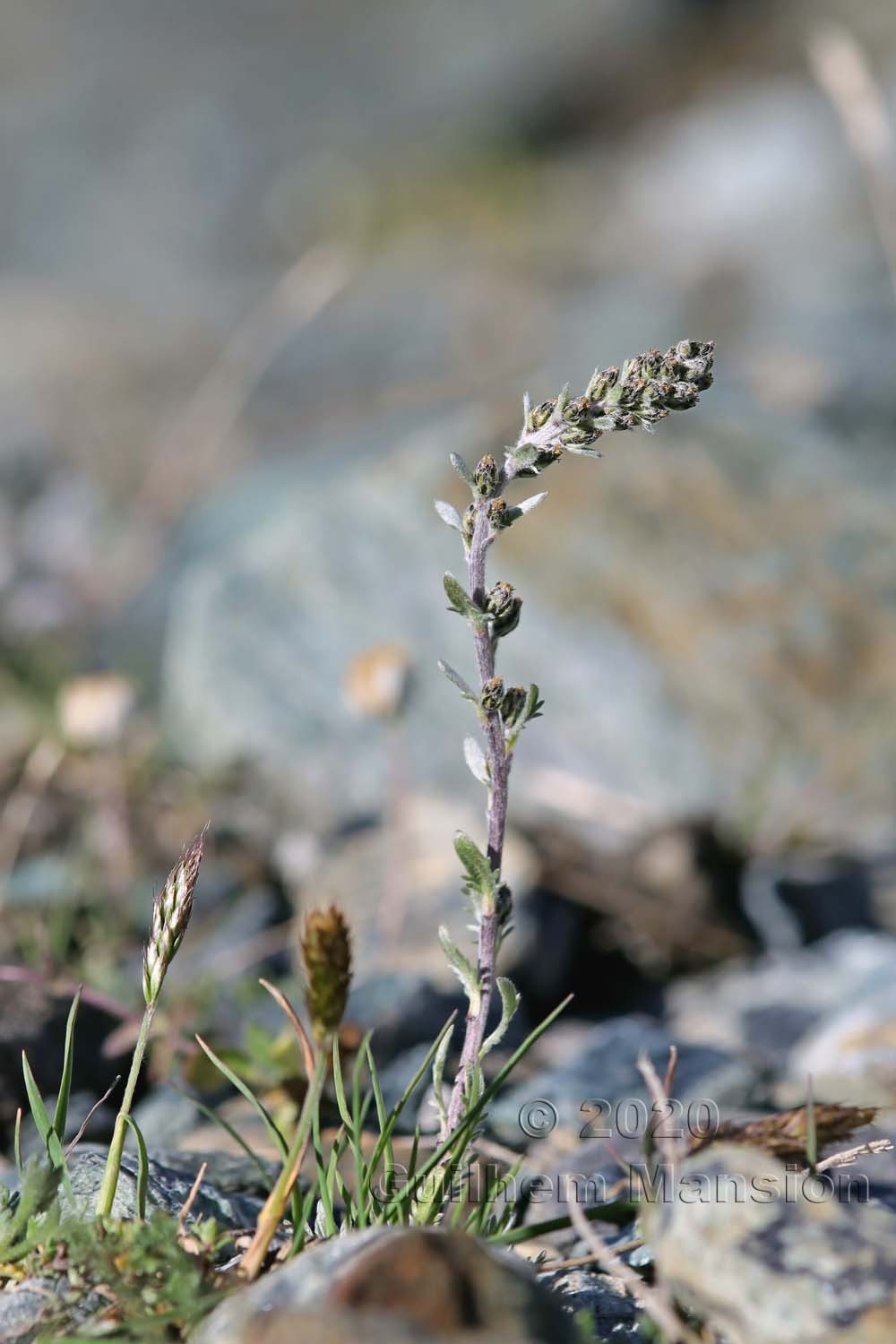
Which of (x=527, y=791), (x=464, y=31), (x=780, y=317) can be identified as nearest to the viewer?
(x=527, y=791)

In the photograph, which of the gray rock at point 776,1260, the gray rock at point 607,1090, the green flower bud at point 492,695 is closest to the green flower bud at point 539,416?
the green flower bud at point 492,695

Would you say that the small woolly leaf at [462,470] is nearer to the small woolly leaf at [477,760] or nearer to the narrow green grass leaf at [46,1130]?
the small woolly leaf at [477,760]

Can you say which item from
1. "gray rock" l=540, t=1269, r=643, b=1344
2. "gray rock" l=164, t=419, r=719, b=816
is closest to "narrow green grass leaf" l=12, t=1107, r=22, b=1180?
"gray rock" l=540, t=1269, r=643, b=1344

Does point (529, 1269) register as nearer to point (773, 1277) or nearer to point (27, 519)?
point (773, 1277)

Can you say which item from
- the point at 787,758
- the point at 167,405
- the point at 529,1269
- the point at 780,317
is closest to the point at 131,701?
the point at 787,758

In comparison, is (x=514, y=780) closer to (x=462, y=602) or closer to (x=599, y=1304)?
(x=599, y=1304)

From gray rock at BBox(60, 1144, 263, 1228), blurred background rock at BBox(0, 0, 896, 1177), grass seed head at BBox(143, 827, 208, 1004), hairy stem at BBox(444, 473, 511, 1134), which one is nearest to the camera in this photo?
grass seed head at BBox(143, 827, 208, 1004)

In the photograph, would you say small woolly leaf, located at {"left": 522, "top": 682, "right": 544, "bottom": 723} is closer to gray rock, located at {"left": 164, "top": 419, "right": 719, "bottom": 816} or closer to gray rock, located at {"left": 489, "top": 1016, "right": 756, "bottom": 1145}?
gray rock, located at {"left": 489, "top": 1016, "right": 756, "bottom": 1145}

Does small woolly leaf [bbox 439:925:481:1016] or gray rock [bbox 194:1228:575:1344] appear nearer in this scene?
gray rock [bbox 194:1228:575:1344]
